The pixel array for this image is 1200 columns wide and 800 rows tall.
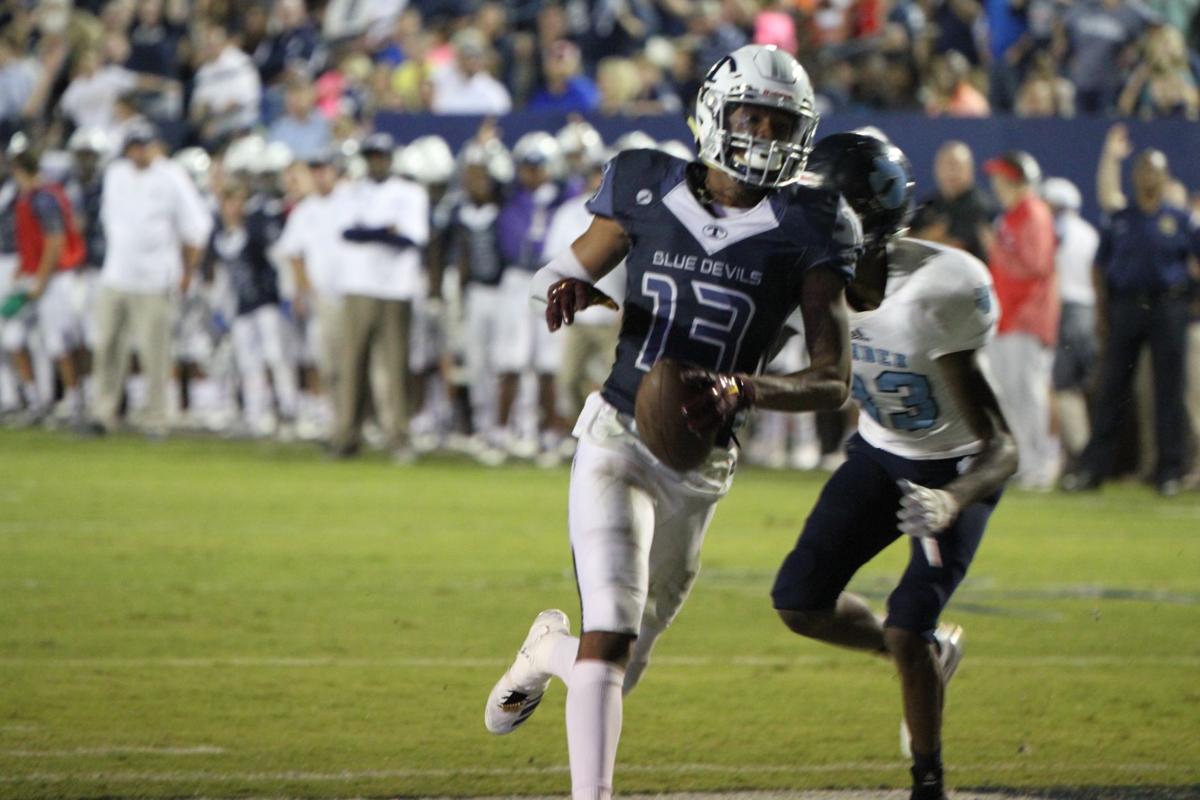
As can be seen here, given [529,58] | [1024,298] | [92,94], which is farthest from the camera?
[92,94]

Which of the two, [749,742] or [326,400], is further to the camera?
[326,400]

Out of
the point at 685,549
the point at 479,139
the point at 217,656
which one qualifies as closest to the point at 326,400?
the point at 479,139

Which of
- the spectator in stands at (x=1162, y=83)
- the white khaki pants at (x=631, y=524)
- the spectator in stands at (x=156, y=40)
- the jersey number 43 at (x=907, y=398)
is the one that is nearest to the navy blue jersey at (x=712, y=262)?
the white khaki pants at (x=631, y=524)

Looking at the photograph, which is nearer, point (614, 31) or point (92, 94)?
point (614, 31)

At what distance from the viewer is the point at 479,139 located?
16016mm

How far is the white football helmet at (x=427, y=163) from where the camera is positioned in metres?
16.1

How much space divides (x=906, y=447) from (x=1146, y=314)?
8.05 meters

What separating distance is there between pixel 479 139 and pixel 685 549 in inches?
447

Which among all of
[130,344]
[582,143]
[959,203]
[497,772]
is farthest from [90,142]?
[497,772]

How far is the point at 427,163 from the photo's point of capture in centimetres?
1614

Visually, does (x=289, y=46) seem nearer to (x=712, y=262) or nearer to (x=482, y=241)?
(x=482, y=241)

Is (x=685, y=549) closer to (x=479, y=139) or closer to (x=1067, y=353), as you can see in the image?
(x=1067, y=353)

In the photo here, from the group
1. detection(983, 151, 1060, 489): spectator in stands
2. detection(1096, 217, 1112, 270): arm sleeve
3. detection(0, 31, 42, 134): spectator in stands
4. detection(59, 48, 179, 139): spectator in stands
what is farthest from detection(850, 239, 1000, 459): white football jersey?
detection(0, 31, 42, 134): spectator in stands

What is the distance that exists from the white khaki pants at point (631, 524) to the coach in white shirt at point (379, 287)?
9.78m
